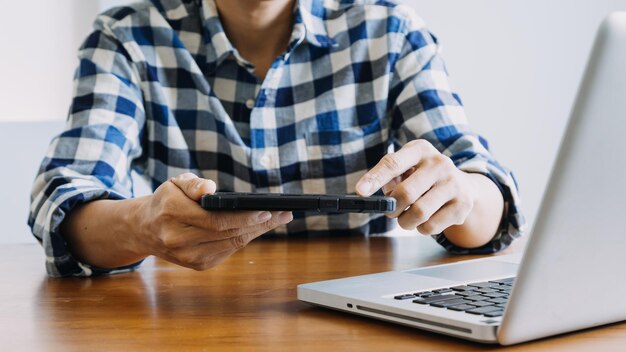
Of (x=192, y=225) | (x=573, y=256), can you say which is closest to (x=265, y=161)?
(x=192, y=225)

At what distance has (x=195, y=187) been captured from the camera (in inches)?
32.4

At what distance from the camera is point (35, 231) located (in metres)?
1.06

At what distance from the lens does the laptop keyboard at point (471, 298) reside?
60 cm

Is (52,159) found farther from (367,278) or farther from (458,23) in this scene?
(458,23)

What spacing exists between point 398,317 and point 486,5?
213 centimetres

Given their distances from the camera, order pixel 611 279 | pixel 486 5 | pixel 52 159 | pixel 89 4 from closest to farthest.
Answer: pixel 611 279 → pixel 52 159 → pixel 89 4 → pixel 486 5

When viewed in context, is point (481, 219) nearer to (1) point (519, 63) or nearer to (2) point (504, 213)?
(2) point (504, 213)

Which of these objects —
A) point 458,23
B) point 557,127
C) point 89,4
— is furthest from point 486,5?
point 89,4

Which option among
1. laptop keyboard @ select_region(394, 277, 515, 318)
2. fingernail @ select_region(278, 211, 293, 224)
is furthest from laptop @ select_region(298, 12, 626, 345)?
fingernail @ select_region(278, 211, 293, 224)

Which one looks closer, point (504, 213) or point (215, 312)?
point (215, 312)

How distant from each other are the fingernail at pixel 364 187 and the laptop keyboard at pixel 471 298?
0.15 meters

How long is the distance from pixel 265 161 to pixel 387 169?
53 cm

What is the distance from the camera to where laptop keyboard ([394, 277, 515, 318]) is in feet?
1.96

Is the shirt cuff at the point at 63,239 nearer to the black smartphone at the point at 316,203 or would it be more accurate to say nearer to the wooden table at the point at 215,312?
the wooden table at the point at 215,312
